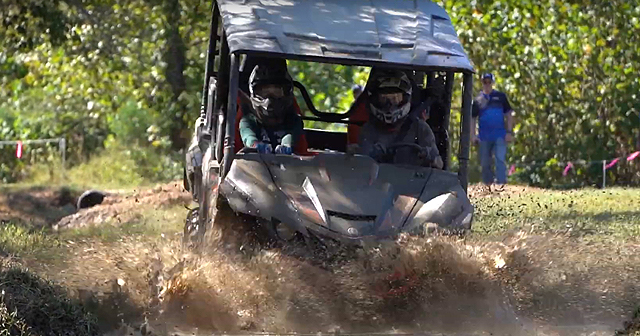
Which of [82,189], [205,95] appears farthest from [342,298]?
[82,189]

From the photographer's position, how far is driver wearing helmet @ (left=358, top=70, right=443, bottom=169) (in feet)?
31.4

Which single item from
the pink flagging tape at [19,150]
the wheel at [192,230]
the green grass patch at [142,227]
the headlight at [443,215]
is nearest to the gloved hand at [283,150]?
the wheel at [192,230]

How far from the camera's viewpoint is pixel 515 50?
2148 cm

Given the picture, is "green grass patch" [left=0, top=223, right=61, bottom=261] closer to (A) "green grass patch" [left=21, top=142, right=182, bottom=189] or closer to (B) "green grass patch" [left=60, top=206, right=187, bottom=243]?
(B) "green grass patch" [left=60, top=206, right=187, bottom=243]

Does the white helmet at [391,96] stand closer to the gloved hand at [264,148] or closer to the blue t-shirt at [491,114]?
the gloved hand at [264,148]

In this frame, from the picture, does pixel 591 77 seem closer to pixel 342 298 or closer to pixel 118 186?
pixel 118 186

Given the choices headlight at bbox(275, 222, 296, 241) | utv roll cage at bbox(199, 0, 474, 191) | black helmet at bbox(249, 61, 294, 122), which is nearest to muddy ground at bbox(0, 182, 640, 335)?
headlight at bbox(275, 222, 296, 241)

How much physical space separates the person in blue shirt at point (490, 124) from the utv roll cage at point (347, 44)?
6776 millimetres

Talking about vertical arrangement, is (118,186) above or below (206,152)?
below

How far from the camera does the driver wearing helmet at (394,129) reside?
9.59m

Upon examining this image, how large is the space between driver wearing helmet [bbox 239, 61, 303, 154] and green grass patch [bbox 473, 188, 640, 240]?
198cm

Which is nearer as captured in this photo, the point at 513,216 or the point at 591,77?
the point at 513,216

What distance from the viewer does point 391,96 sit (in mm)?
9727

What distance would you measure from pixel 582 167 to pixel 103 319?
14507 millimetres
